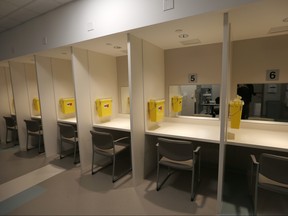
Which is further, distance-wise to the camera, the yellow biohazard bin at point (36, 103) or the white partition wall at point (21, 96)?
the yellow biohazard bin at point (36, 103)

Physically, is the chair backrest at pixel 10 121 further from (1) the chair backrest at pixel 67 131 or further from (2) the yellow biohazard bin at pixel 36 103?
(1) the chair backrest at pixel 67 131

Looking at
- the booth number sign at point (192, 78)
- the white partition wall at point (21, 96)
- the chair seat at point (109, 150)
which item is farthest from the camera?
the white partition wall at point (21, 96)

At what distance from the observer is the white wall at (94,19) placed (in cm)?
153

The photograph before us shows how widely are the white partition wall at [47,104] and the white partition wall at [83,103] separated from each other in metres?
1.05

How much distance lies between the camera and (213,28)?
1.84 m

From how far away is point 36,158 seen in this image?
3277 mm

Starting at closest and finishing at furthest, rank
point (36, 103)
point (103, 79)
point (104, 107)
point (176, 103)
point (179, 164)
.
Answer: point (179, 164) < point (176, 103) < point (104, 107) < point (103, 79) < point (36, 103)

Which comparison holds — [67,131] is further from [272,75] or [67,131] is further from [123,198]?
[272,75]

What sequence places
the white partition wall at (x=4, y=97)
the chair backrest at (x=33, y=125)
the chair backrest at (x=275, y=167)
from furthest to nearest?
the white partition wall at (x=4, y=97)
the chair backrest at (x=33, y=125)
the chair backrest at (x=275, y=167)

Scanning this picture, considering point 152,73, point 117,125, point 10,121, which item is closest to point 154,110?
point 152,73

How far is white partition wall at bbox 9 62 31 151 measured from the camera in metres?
3.57

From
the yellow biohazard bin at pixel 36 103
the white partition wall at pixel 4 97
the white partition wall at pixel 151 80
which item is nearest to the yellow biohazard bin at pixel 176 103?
the white partition wall at pixel 151 80

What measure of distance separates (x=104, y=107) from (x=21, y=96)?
2.19 meters

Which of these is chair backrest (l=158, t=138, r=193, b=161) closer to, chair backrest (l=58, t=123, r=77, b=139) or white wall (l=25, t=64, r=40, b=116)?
chair backrest (l=58, t=123, r=77, b=139)
